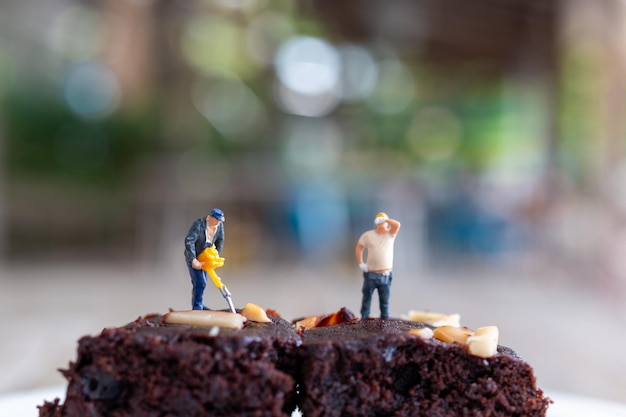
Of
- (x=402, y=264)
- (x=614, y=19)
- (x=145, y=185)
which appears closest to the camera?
(x=614, y=19)

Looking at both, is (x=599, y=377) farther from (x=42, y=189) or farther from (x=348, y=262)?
(x=42, y=189)

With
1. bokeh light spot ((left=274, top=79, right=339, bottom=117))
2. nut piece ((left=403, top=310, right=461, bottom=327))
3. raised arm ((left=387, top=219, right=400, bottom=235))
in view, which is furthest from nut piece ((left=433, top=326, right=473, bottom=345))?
bokeh light spot ((left=274, top=79, right=339, bottom=117))

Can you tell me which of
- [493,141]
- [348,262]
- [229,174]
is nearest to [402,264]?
[348,262]

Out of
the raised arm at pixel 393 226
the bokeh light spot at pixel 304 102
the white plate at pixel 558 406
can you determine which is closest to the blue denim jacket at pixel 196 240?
the raised arm at pixel 393 226

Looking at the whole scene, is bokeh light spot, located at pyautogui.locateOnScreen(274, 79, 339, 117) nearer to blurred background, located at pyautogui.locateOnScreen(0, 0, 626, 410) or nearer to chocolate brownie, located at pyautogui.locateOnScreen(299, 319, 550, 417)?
blurred background, located at pyautogui.locateOnScreen(0, 0, 626, 410)

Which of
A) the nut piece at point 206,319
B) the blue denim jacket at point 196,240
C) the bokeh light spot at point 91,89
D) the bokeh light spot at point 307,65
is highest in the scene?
the bokeh light spot at point 307,65

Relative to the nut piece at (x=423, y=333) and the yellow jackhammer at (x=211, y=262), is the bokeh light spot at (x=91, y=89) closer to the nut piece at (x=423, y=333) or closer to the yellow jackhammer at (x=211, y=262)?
the yellow jackhammer at (x=211, y=262)
